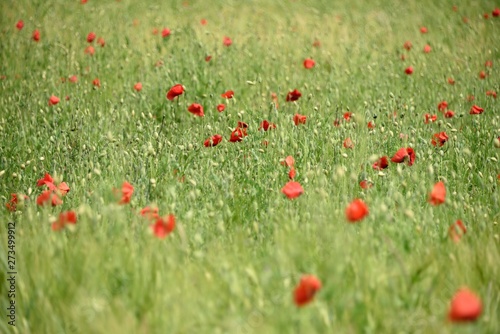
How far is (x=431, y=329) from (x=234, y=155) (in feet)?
5.68

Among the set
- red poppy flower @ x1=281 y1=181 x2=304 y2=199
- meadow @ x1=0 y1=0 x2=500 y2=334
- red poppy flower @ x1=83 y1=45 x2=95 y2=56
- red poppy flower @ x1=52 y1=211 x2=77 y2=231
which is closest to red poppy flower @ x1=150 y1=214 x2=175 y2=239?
meadow @ x1=0 y1=0 x2=500 y2=334

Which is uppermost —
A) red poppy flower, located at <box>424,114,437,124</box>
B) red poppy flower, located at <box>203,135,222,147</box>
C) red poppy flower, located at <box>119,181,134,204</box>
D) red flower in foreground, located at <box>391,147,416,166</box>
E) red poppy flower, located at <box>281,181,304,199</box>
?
red poppy flower, located at <box>281,181,304,199</box>

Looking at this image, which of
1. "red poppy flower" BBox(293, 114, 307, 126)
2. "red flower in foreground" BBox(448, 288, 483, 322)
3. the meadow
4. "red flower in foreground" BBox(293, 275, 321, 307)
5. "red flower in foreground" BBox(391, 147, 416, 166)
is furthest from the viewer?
"red poppy flower" BBox(293, 114, 307, 126)

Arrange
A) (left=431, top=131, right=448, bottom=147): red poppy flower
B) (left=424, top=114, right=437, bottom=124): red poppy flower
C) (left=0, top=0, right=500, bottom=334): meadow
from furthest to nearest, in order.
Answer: (left=424, top=114, right=437, bottom=124): red poppy flower < (left=431, top=131, right=448, bottom=147): red poppy flower < (left=0, top=0, right=500, bottom=334): meadow

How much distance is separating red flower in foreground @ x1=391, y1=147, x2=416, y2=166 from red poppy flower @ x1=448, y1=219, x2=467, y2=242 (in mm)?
589

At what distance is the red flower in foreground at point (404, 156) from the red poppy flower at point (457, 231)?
0.59 meters

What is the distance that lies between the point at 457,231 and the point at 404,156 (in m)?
0.63

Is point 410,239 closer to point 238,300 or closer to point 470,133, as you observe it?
point 238,300

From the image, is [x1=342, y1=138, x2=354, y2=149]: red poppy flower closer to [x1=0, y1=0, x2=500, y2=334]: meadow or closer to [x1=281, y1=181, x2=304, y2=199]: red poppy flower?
[x1=0, y1=0, x2=500, y2=334]: meadow

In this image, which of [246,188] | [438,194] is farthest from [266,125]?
[438,194]

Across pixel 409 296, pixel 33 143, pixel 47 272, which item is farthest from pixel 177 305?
pixel 33 143

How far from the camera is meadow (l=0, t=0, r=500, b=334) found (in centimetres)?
171

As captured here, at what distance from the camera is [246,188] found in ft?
9.29

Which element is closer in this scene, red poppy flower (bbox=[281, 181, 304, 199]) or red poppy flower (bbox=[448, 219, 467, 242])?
red poppy flower (bbox=[448, 219, 467, 242])
